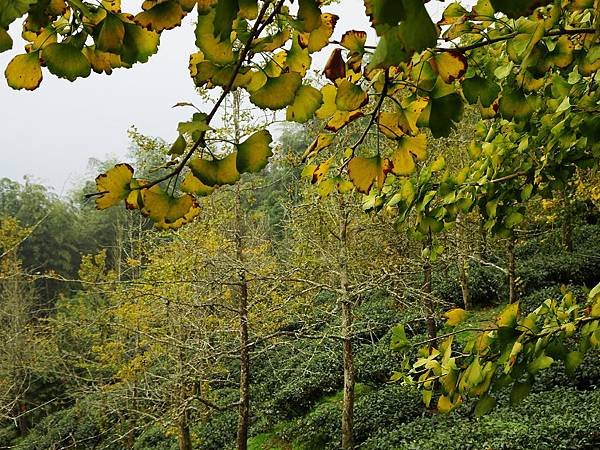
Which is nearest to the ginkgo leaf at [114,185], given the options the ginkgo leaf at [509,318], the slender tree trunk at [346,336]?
the ginkgo leaf at [509,318]

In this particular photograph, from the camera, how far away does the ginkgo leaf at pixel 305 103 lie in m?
0.62

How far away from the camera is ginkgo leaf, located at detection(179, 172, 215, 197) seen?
0.62m

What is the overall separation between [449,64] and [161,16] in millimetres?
361

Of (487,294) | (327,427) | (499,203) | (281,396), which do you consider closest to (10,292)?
(281,396)

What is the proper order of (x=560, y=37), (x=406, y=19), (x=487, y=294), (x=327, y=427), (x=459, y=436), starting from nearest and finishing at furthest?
(x=406, y=19)
(x=560, y=37)
(x=459, y=436)
(x=327, y=427)
(x=487, y=294)

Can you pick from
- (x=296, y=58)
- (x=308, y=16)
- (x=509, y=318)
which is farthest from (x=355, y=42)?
(x=509, y=318)

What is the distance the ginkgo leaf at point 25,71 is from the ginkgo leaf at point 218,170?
233 millimetres

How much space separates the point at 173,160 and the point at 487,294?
42.3 feet

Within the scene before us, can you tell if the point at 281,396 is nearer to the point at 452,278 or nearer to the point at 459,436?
the point at 459,436

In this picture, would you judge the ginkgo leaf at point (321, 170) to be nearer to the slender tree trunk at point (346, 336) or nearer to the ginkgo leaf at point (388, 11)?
the ginkgo leaf at point (388, 11)

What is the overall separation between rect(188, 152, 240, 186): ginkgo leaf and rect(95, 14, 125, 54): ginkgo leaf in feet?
0.49

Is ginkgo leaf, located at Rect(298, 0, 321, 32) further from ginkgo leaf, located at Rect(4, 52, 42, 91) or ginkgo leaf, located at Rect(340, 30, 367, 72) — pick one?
ginkgo leaf, located at Rect(4, 52, 42, 91)

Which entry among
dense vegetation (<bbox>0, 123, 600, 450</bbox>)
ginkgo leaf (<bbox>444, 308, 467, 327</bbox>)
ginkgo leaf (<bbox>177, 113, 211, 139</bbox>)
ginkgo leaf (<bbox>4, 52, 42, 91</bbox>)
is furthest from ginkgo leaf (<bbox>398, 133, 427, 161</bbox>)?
dense vegetation (<bbox>0, 123, 600, 450</bbox>)

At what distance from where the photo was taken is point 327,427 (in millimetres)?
8680
